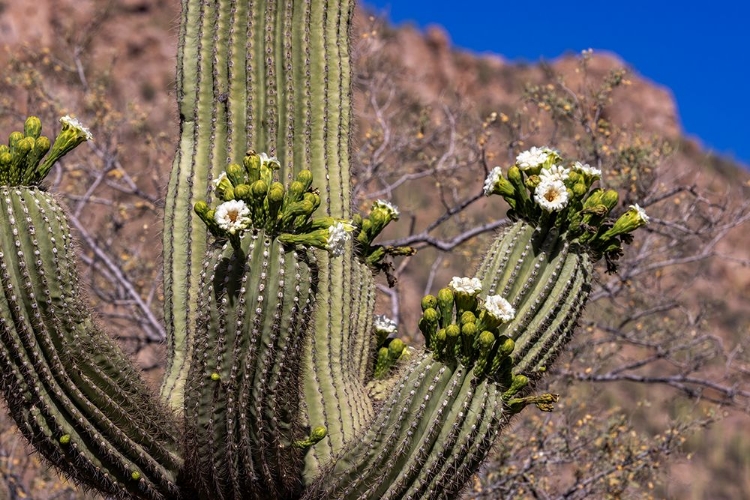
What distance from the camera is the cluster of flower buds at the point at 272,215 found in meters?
2.58

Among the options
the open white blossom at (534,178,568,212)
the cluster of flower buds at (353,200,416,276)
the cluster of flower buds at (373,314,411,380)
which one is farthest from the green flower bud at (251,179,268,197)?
the cluster of flower buds at (373,314,411,380)

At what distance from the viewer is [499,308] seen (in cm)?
293

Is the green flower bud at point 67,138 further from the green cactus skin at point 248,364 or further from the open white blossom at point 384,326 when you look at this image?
the open white blossom at point 384,326

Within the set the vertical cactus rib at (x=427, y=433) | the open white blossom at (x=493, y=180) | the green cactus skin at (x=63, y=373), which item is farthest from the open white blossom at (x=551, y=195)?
the green cactus skin at (x=63, y=373)

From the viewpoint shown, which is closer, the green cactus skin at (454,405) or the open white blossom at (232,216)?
the open white blossom at (232,216)

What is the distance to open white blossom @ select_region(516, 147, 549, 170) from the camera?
3.28 m

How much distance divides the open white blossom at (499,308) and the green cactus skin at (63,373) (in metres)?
1.18

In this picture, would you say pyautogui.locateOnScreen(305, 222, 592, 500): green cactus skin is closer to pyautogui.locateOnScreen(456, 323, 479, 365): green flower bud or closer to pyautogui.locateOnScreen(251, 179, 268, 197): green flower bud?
pyautogui.locateOnScreen(456, 323, 479, 365): green flower bud

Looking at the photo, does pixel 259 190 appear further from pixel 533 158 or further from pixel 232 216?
pixel 533 158

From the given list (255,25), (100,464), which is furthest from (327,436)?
(255,25)

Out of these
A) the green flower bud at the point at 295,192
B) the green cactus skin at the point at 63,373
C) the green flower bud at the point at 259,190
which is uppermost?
the green flower bud at the point at 295,192

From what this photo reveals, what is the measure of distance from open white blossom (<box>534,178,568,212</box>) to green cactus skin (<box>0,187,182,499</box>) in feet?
4.98

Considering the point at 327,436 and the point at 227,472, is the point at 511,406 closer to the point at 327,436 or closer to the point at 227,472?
the point at 327,436

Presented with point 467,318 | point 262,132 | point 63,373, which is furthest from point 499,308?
point 63,373
